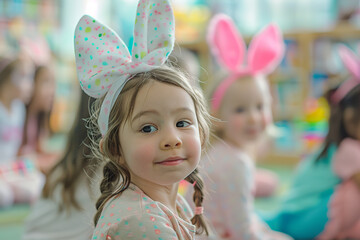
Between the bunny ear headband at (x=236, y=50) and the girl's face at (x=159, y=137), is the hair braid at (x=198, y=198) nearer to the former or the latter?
the girl's face at (x=159, y=137)

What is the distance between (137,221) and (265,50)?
1.05 m

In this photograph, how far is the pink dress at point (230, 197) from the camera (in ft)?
5.10

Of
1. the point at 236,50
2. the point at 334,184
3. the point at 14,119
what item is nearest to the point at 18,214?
the point at 14,119

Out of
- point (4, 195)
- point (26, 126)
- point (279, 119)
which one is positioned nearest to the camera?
point (4, 195)

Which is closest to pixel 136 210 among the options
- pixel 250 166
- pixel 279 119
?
pixel 250 166

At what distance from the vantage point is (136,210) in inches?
35.9

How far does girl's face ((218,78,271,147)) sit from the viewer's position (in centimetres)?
177

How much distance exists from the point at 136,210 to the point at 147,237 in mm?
53

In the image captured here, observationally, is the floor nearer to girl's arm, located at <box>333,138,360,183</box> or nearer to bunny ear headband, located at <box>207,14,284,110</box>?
girl's arm, located at <box>333,138,360,183</box>

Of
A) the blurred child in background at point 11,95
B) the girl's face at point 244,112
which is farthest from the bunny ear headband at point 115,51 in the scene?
the blurred child in background at point 11,95

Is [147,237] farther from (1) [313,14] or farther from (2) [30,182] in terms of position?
(1) [313,14]

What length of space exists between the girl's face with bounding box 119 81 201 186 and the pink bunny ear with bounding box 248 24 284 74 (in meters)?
0.89

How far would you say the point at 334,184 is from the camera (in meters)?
1.97

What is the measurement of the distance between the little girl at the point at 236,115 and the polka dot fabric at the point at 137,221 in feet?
2.12
